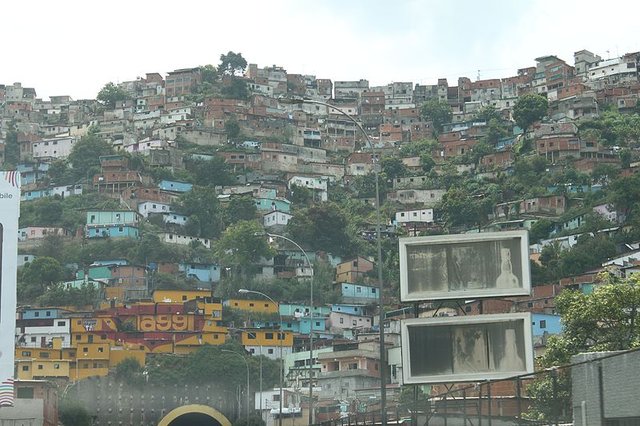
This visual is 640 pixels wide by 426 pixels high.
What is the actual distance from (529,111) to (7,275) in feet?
420

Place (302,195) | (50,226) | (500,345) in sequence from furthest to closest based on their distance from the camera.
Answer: (302,195) → (50,226) → (500,345)

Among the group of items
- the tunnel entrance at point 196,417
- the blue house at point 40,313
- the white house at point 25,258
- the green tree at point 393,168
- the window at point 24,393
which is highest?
the green tree at point 393,168

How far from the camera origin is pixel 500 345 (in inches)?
1385

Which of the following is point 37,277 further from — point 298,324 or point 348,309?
point 348,309

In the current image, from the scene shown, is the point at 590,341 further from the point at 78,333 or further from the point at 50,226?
the point at 50,226

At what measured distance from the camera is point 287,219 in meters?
157

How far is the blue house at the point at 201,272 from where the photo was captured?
141 metres

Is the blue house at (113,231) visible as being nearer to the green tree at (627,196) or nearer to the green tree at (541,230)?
the green tree at (541,230)

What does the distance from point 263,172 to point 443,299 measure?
140 m

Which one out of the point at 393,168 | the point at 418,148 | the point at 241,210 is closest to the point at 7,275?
the point at 241,210

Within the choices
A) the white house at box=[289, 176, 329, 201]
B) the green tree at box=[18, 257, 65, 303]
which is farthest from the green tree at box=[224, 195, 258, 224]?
the green tree at box=[18, 257, 65, 303]

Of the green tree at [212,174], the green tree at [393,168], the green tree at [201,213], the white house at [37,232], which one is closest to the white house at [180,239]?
the green tree at [201,213]

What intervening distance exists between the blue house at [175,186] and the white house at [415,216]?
86.1ft

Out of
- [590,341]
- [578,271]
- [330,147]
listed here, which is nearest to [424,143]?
[330,147]
